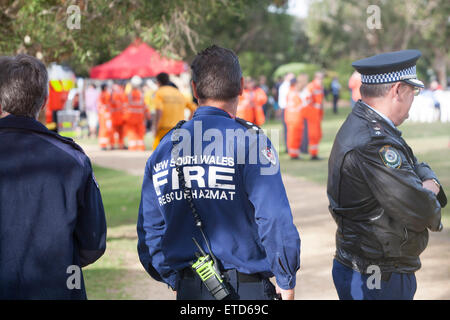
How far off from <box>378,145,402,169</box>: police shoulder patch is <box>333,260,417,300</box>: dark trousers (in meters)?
0.57

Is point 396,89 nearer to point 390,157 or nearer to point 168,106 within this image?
point 390,157

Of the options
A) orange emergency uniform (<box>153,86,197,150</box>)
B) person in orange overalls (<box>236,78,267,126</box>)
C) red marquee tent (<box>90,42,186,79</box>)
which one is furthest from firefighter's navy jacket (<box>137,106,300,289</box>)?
red marquee tent (<box>90,42,186,79</box>)

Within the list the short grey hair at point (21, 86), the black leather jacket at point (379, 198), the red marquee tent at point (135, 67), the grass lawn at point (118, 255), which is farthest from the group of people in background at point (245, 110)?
the short grey hair at point (21, 86)

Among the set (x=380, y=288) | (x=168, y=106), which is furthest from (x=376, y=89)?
(x=168, y=106)

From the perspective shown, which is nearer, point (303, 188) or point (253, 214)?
point (253, 214)

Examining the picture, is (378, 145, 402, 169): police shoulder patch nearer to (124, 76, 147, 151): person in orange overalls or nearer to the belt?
the belt

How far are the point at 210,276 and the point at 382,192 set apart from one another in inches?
37.9

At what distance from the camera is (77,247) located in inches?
122

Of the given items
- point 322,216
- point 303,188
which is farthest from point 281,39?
point 322,216

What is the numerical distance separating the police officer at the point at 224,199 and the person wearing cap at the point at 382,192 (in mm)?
503

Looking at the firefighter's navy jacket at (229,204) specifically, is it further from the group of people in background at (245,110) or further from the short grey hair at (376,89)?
the group of people in background at (245,110)

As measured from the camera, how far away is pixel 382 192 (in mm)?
3240

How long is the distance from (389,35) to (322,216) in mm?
45064

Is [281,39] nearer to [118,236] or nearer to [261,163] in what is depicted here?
[118,236]
